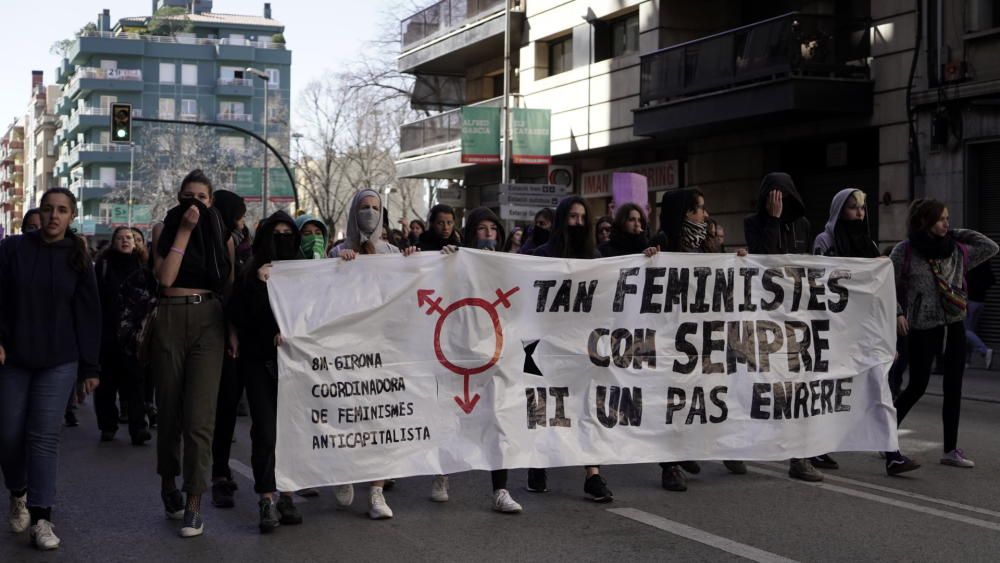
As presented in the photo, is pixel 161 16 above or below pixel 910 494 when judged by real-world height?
above

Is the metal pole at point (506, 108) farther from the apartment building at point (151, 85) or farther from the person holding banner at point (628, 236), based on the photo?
the apartment building at point (151, 85)

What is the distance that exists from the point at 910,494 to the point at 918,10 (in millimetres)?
13705

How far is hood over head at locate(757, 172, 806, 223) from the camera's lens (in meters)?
8.57

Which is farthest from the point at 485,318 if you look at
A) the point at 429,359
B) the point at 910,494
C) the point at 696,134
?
the point at 696,134

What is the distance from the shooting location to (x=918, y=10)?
19.7 meters

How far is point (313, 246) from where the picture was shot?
8070 mm

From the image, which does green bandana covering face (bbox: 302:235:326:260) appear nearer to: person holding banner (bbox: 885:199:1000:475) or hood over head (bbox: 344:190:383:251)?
hood over head (bbox: 344:190:383:251)

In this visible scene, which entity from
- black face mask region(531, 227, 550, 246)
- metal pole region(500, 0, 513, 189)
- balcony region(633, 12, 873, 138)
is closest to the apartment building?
metal pole region(500, 0, 513, 189)

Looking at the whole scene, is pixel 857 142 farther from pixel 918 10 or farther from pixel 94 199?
pixel 94 199

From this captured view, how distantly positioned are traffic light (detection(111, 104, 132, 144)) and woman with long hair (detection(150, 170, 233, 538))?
2662cm

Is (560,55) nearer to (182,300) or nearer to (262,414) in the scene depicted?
(262,414)

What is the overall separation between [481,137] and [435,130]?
464 cm

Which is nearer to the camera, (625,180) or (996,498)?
(996,498)

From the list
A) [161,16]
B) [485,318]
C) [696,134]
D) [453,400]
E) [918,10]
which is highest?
[161,16]
